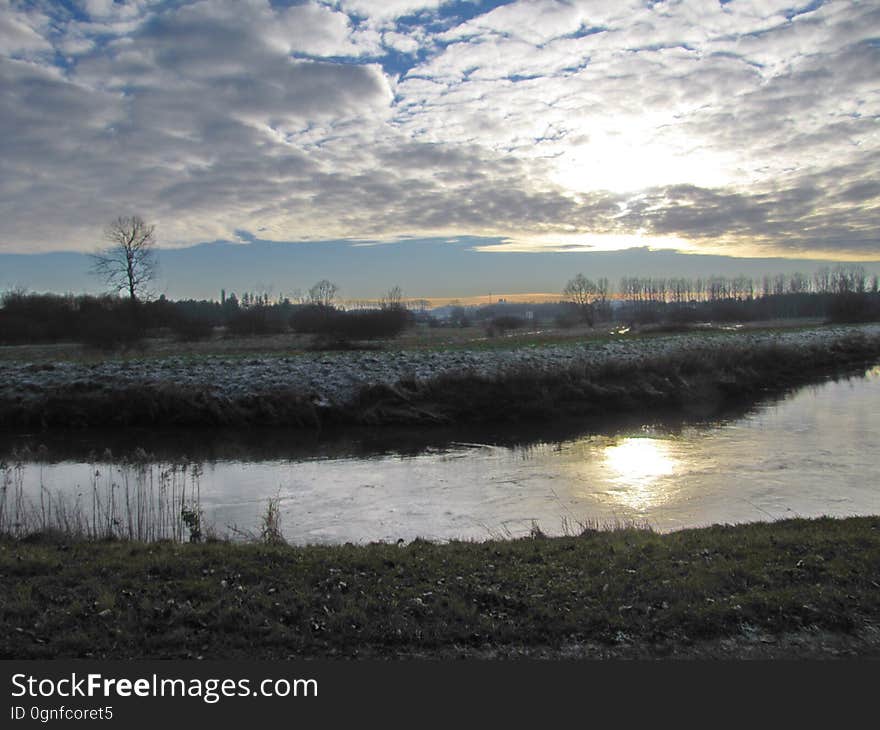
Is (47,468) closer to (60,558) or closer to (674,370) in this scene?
(60,558)

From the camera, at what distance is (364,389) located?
23453mm

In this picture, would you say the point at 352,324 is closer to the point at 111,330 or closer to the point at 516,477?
the point at 111,330

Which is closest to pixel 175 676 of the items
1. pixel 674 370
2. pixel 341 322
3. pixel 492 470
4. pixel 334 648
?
pixel 334 648

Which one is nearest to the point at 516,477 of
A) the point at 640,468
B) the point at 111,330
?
the point at 640,468

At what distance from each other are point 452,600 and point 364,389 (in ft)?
58.7

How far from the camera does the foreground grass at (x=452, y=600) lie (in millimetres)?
5125

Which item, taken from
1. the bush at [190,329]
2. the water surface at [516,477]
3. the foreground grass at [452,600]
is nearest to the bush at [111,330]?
the bush at [190,329]

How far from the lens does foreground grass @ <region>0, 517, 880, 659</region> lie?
5.12 meters

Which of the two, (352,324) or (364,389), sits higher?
(352,324)

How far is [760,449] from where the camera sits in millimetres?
16703

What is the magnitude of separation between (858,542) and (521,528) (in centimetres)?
474

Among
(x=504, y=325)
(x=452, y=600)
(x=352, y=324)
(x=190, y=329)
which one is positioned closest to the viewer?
(x=452, y=600)

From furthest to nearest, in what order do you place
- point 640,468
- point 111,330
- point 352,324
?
point 352,324 < point 111,330 < point 640,468

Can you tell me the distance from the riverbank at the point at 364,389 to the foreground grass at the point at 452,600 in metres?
14.9
